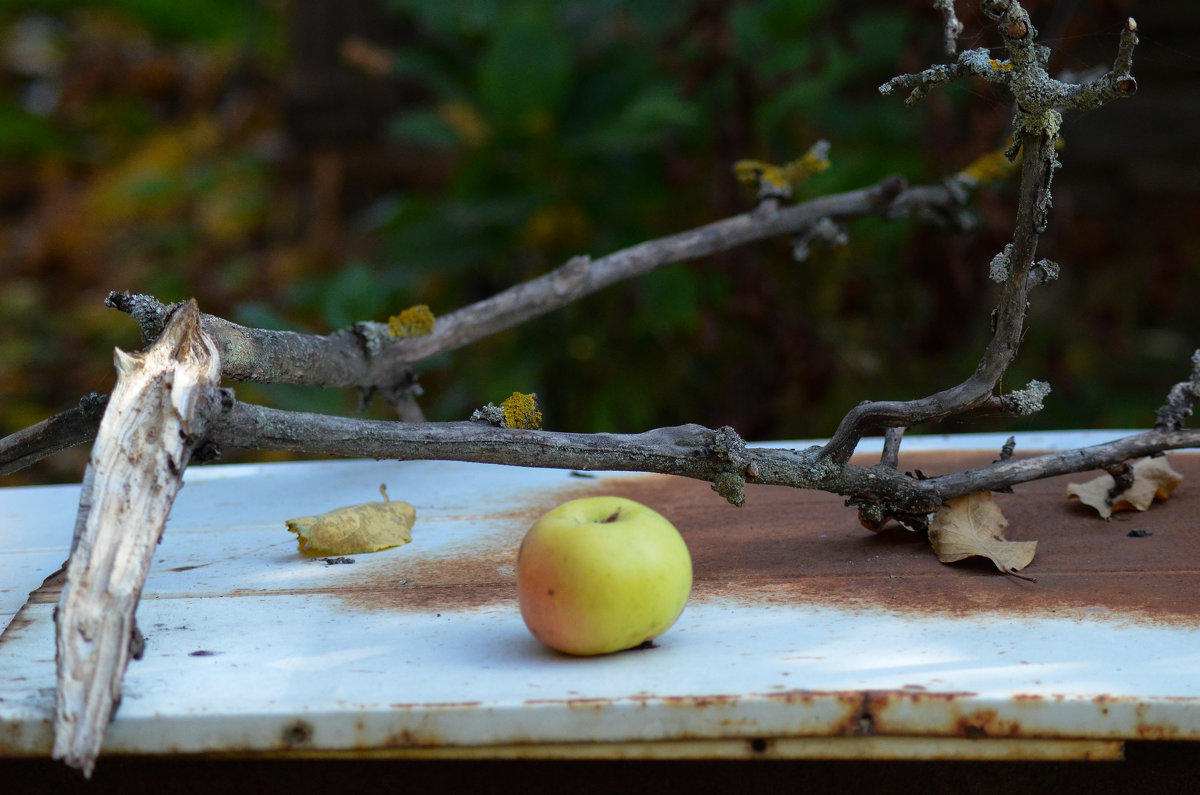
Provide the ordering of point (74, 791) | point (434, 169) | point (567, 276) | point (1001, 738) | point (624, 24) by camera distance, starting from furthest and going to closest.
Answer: point (434, 169)
point (624, 24)
point (567, 276)
point (74, 791)
point (1001, 738)

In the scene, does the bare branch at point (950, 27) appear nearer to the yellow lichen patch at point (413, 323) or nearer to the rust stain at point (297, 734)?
the rust stain at point (297, 734)

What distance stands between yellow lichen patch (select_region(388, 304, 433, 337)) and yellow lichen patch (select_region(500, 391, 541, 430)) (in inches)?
20.8

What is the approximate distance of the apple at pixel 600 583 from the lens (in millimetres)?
929

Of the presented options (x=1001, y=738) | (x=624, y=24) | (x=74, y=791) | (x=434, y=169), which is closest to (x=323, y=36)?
(x=434, y=169)

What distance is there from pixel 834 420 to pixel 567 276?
166 centimetres

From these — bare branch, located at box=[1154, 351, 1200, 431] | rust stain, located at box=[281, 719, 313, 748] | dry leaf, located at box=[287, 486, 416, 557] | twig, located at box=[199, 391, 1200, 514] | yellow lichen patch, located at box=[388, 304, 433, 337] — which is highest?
yellow lichen patch, located at box=[388, 304, 433, 337]

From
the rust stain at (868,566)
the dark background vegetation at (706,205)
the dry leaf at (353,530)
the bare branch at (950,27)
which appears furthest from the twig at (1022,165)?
the dark background vegetation at (706,205)

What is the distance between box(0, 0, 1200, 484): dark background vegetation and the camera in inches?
113

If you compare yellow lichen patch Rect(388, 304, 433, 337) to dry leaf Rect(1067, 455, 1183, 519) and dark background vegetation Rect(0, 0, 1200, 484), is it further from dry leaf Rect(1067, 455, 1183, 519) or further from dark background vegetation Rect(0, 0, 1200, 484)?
dry leaf Rect(1067, 455, 1183, 519)

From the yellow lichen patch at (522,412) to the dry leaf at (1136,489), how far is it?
2.23 feet

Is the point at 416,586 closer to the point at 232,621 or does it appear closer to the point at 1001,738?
the point at 232,621

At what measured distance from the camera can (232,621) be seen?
108 cm

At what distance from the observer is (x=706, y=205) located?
312 centimetres

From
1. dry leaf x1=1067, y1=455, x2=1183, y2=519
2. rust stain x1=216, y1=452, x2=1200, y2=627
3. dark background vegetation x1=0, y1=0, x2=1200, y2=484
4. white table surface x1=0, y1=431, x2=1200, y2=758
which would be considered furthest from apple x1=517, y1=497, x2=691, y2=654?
dark background vegetation x1=0, y1=0, x2=1200, y2=484
